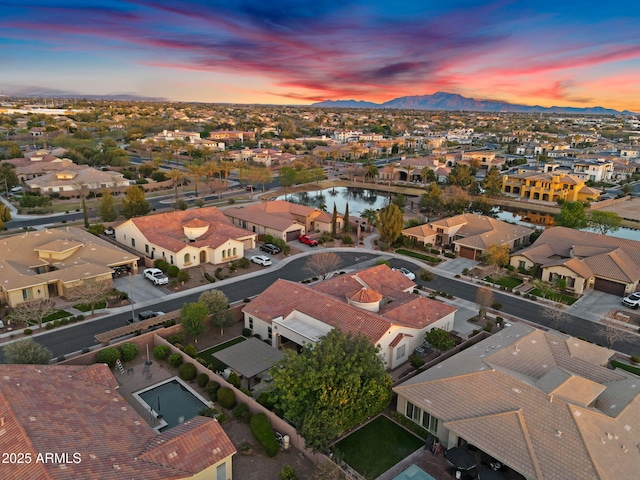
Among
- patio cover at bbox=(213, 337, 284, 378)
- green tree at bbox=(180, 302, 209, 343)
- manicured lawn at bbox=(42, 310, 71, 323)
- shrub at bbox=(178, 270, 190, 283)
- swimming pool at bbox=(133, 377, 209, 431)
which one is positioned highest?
green tree at bbox=(180, 302, 209, 343)

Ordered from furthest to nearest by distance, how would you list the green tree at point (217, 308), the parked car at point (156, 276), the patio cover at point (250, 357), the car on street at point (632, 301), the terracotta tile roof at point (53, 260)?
the parked car at point (156, 276) → the car on street at point (632, 301) → the terracotta tile roof at point (53, 260) → the green tree at point (217, 308) → the patio cover at point (250, 357)

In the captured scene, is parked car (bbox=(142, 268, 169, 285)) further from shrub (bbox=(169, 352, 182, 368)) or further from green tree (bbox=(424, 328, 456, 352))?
green tree (bbox=(424, 328, 456, 352))

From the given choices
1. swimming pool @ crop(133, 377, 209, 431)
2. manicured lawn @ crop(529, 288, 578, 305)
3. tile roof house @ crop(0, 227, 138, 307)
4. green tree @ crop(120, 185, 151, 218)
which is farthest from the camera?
green tree @ crop(120, 185, 151, 218)

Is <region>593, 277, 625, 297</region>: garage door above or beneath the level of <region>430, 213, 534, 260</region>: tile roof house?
beneath

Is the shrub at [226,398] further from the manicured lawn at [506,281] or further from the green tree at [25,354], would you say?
the manicured lawn at [506,281]

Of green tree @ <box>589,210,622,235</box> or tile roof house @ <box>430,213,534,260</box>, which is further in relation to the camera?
green tree @ <box>589,210,622,235</box>

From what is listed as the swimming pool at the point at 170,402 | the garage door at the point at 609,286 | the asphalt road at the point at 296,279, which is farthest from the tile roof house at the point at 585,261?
the swimming pool at the point at 170,402

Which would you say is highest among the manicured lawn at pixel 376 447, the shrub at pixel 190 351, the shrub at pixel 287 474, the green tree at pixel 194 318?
the green tree at pixel 194 318

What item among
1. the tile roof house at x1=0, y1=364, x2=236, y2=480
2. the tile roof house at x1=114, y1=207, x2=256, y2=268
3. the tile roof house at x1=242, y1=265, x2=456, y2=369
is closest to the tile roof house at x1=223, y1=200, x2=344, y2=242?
the tile roof house at x1=114, y1=207, x2=256, y2=268
